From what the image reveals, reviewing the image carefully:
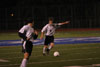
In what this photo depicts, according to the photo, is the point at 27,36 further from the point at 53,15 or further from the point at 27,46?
the point at 53,15

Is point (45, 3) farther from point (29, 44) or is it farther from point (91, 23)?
point (29, 44)

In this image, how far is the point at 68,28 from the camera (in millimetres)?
35969

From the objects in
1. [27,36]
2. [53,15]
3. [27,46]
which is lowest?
[27,46]

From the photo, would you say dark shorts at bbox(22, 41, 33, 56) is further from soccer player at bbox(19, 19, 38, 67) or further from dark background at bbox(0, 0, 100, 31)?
dark background at bbox(0, 0, 100, 31)

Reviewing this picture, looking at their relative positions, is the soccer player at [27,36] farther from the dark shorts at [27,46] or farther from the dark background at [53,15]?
the dark background at [53,15]

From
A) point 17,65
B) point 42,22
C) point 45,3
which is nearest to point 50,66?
point 17,65

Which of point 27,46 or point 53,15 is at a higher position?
point 53,15

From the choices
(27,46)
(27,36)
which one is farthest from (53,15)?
(27,46)

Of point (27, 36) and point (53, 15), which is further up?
point (53, 15)

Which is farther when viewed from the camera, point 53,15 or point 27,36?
point 53,15

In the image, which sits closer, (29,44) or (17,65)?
(29,44)

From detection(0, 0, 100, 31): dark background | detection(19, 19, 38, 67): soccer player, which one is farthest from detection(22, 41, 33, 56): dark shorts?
detection(0, 0, 100, 31): dark background

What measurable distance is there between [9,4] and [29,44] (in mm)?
33870

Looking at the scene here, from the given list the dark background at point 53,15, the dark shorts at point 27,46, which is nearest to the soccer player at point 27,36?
the dark shorts at point 27,46
